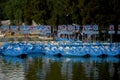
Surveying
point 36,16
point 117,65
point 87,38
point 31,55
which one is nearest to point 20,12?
point 36,16

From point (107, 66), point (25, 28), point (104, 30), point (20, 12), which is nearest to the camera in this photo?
point (107, 66)

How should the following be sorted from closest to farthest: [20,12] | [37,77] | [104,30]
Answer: [37,77] → [104,30] → [20,12]

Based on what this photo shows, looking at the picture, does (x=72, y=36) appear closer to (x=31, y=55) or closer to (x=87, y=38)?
(x=87, y=38)

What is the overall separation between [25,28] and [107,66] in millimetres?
29144

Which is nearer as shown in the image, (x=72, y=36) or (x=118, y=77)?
(x=118, y=77)

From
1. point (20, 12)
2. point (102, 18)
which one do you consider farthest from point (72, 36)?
point (20, 12)

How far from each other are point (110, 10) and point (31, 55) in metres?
23.0

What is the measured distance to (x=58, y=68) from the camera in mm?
57625

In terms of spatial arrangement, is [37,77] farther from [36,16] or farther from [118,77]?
[36,16]

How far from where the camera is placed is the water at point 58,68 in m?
50.0

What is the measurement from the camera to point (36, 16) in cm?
10750

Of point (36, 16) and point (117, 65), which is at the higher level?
point (36, 16)

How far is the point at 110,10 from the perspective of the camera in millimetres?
91938

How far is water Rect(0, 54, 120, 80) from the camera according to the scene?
50.0 m
